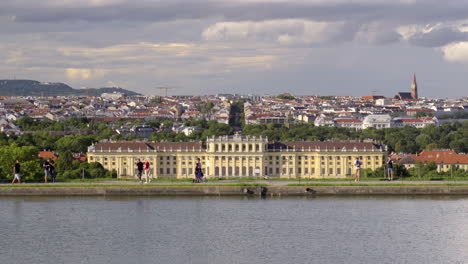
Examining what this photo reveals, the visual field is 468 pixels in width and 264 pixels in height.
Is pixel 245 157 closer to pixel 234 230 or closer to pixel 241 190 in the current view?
pixel 241 190

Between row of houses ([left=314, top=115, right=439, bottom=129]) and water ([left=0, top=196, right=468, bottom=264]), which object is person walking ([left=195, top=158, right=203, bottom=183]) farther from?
row of houses ([left=314, top=115, right=439, bottom=129])

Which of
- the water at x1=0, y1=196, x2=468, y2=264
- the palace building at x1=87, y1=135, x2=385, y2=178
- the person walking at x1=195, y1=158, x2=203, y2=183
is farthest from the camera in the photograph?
the palace building at x1=87, y1=135, x2=385, y2=178

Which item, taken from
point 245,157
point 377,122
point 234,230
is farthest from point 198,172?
point 377,122

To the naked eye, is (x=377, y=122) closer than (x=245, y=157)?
No

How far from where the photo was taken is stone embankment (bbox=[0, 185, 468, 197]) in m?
39.2

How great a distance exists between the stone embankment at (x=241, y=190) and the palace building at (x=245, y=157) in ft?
97.2

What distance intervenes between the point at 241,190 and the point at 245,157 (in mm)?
32789

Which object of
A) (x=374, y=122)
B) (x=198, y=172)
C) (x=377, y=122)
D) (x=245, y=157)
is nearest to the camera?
(x=198, y=172)

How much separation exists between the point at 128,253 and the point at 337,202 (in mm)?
12255

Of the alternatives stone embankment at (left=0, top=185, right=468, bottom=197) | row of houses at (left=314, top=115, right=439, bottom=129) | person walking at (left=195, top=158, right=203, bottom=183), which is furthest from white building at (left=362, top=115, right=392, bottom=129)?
stone embankment at (left=0, top=185, right=468, bottom=197)

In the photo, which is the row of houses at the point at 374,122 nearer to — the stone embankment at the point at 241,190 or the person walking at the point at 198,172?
the person walking at the point at 198,172

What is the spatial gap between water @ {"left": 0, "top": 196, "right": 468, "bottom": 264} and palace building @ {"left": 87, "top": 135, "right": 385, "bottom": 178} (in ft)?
103

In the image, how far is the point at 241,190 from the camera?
3947cm

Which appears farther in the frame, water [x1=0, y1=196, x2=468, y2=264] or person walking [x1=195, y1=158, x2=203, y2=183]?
person walking [x1=195, y1=158, x2=203, y2=183]
